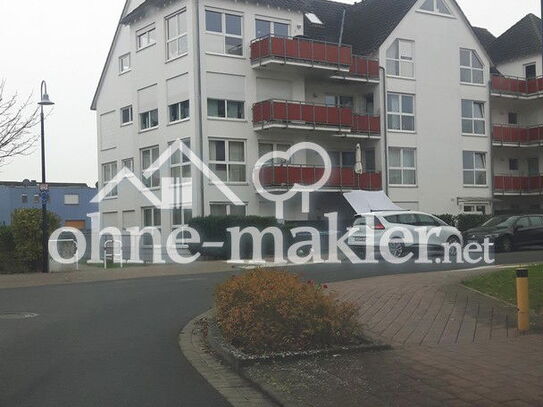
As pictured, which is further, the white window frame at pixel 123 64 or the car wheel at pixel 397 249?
the white window frame at pixel 123 64

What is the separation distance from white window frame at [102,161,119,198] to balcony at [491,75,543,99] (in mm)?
21652

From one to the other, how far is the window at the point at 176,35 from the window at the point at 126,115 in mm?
4927

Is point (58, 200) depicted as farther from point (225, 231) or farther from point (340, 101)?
point (225, 231)

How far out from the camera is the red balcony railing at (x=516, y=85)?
39031 mm

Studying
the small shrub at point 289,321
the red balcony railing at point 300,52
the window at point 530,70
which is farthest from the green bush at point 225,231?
the window at point 530,70

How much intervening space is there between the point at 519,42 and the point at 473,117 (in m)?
7.98

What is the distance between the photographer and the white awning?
31609 mm

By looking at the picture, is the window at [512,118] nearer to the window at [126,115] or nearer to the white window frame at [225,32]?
the white window frame at [225,32]

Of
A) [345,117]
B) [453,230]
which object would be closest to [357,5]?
[345,117]

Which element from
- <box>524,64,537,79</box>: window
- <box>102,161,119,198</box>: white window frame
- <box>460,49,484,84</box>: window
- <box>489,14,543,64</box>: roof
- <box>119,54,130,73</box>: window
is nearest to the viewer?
<box>119,54,130,73</box>: window

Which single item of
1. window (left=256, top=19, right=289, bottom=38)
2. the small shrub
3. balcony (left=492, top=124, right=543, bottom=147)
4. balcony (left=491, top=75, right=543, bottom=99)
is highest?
window (left=256, top=19, right=289, bottom=38)

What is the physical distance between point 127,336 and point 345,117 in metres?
25.0

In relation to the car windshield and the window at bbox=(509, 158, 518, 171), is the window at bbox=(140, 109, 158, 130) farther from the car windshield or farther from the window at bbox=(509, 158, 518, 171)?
the window at bbox=(509, 158, 518, 171)

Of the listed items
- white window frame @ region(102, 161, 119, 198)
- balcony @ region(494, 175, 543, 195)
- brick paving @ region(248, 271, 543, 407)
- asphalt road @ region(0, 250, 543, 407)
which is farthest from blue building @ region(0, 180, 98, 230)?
brick paving @ region(248, 271, 543, 407)
